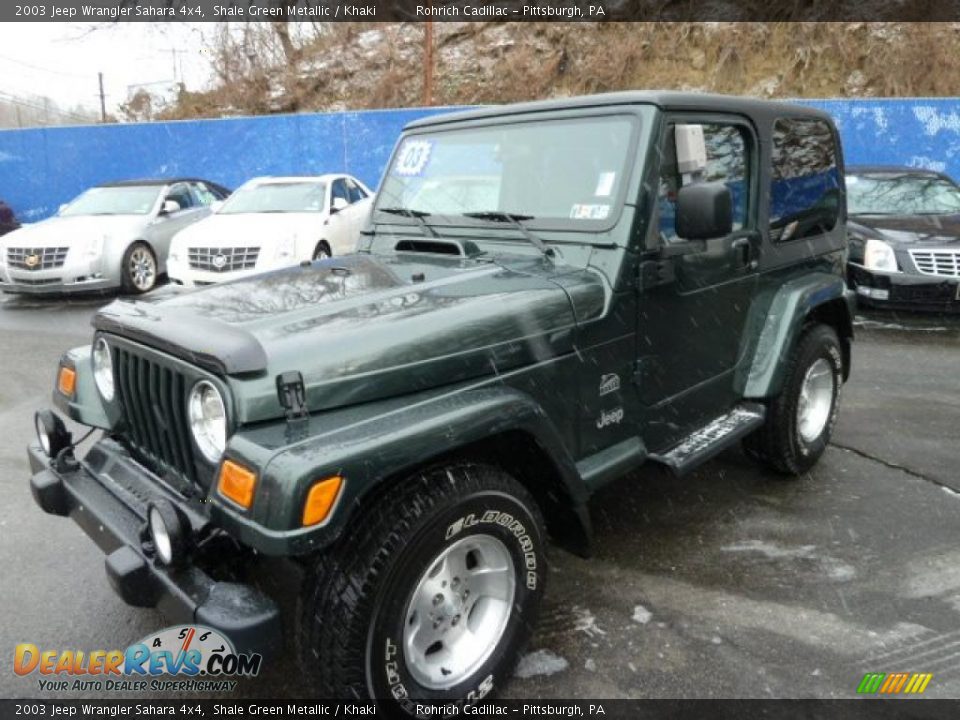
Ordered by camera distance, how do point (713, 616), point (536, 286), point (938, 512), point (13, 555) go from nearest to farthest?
point (536, 286) < point (713, 616) < point (13, 555) < point (938, 512)

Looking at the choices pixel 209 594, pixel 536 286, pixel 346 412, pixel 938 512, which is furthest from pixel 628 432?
pixel 938 512

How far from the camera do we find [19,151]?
18391mm

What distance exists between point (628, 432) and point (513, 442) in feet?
2.28

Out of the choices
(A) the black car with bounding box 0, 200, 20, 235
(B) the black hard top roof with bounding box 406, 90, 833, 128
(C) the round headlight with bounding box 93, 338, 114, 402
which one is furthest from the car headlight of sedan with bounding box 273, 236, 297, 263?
(A) the black car with bounding box 0, 200, 20, 235

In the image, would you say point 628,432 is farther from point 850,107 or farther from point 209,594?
point 850,107

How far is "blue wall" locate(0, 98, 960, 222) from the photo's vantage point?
42.7 ft

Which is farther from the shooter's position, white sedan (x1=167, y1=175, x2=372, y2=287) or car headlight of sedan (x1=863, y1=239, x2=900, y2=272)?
white sedan (x1=167, y1=175, x2=372, y2=287)

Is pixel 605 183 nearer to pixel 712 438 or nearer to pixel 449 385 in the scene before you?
pixel 449 385

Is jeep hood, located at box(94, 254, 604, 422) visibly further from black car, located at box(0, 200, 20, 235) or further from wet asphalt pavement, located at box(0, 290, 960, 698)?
black car, located at box(0, 200, 20, 235)

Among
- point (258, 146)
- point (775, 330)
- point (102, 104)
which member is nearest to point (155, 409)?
point (775, 330)

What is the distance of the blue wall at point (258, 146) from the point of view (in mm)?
13000

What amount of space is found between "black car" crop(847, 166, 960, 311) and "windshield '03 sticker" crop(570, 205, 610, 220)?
6.15m

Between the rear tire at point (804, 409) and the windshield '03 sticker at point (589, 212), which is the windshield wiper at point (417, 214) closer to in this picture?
the windshield '03 sticker at point (589, 212)

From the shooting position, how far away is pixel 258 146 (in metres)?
16.3
